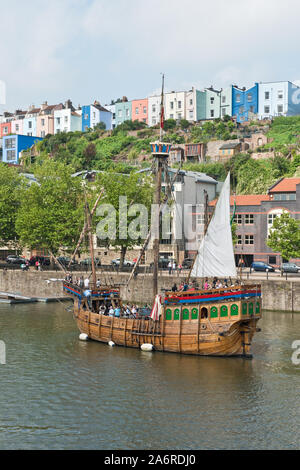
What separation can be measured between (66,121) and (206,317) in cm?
13676

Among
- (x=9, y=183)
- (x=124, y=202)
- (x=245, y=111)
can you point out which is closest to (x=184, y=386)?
(x=124, y=202)

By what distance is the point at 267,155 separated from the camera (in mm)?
121312

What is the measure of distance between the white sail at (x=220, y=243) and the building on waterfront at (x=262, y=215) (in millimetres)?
39369

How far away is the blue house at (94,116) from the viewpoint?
541 ft

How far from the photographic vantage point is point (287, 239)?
6712 centimetres

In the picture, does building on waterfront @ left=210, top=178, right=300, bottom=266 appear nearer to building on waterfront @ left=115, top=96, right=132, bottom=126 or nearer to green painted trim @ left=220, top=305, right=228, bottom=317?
green painted trim @ left=220, top=305, right=228, bottom=317

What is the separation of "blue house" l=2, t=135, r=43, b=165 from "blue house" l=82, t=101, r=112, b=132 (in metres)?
20.2

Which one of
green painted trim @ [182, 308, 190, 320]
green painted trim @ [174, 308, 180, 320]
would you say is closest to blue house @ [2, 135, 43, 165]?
green painted trim @ [174, 308, 180, 320]

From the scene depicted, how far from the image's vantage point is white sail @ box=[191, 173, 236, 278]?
40.2m

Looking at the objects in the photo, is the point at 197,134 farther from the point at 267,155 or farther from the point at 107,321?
the point at 107,321

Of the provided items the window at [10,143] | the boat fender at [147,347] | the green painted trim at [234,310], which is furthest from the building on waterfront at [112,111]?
the green painted trim at [234,310]

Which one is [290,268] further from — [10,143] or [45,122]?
[45,122]

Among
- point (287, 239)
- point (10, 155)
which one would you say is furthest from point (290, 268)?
point (10, 155)

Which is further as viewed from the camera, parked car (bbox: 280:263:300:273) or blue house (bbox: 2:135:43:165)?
blue house (bbox: 2:135:43:165)
